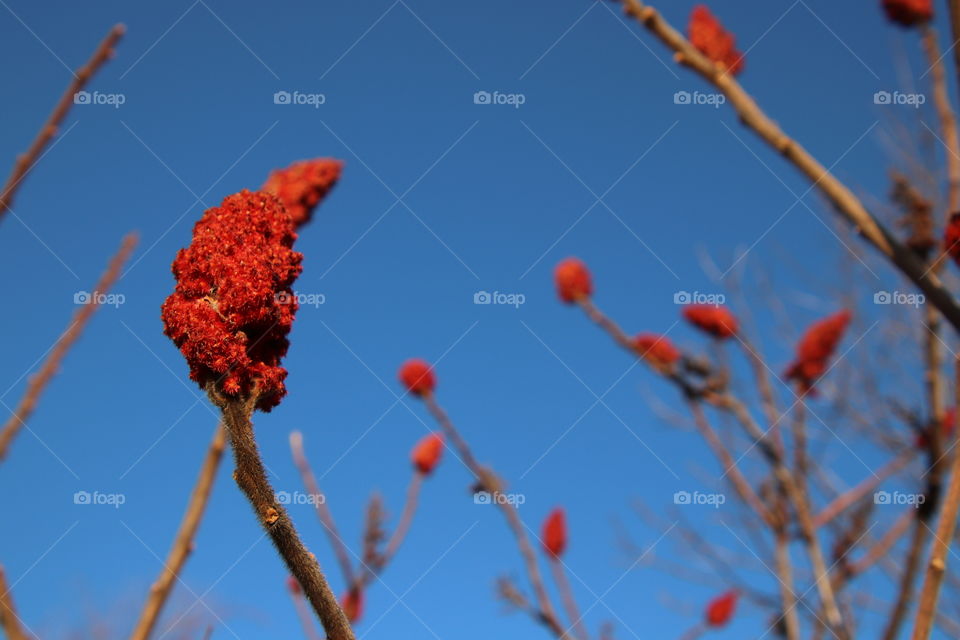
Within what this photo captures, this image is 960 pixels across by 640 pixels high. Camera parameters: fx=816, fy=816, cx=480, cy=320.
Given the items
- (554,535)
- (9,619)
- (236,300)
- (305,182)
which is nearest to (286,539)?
(236,300)

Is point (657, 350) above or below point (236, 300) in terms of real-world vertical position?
above

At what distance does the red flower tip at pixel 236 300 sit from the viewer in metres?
1.49

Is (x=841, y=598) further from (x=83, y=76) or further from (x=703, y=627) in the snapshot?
(x=83, y=76)

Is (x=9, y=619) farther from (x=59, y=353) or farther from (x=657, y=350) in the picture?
(x=657, y=350)

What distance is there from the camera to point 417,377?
20.7 ft

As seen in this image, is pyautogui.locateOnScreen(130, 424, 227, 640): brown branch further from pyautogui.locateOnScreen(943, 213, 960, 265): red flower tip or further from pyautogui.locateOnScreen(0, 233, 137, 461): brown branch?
pyautogui.locateOnScreen(943, 213, 960, 265): red flower tip

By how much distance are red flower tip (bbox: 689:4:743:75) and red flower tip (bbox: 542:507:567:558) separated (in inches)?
137

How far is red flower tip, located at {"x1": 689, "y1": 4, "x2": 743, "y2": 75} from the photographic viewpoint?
300 centimetres

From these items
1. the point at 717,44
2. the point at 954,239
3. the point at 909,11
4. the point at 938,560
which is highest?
the point at 909,11

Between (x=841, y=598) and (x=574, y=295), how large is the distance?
2.53m

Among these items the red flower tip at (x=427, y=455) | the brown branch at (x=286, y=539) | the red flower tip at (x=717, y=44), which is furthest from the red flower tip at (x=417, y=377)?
the brown branch at (x=286, y=539)

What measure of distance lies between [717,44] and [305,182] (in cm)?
199

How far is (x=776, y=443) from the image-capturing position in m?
5.24

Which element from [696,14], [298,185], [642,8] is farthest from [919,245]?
[298,185]
